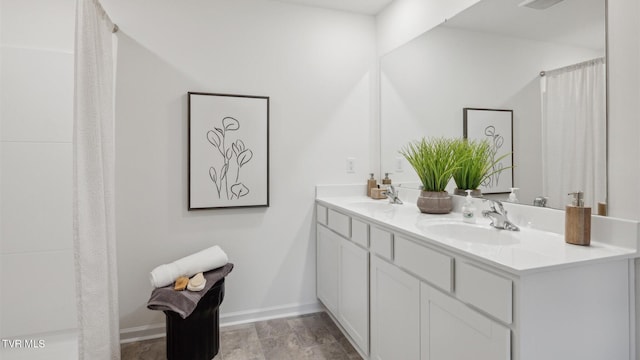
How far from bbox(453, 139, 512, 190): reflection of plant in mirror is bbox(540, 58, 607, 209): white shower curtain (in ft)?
0.93

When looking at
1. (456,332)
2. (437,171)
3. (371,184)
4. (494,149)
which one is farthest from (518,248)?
(371,184)

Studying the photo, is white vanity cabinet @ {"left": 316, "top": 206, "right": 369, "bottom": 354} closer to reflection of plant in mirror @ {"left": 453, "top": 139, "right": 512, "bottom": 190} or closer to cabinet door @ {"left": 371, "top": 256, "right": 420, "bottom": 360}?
cabinet door @ {"left": 371, "top": 256, "right": 420, "bottom": 360}

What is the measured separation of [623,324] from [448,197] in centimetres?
96

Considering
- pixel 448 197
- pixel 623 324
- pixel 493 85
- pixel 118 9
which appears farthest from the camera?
pixel 118 9

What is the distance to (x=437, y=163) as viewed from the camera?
6.68 feet

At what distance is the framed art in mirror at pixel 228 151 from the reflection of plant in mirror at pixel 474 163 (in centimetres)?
131

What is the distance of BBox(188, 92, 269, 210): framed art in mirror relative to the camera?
7.79 ft

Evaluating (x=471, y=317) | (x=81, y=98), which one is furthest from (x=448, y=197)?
(x=81, y=98)

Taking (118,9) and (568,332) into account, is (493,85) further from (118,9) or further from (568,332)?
(118,9)

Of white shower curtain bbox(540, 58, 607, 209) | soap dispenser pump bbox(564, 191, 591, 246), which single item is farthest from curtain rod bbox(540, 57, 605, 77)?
soap dispenser pump bbox(564, 191, 591, 246)

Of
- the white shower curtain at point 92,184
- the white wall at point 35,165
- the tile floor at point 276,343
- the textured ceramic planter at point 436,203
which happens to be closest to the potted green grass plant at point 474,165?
the textured ceramic planter at point 436,203

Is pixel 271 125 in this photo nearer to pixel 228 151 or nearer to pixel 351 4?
pixel 228 151

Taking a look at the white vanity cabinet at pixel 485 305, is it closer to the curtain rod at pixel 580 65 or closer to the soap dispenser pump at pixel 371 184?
the curtain rod at pixel 580 65

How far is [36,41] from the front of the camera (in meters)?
2.05
